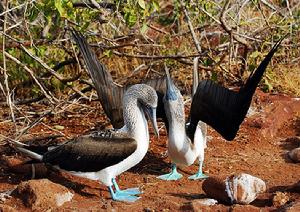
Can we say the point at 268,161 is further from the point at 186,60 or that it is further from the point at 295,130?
the point at 186,60

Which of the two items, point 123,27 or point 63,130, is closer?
point 63,130

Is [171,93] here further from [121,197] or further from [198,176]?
[121,197]

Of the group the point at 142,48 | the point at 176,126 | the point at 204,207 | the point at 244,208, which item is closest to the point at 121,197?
the point at 204,207

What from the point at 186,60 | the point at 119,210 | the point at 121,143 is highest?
the point at 186,60

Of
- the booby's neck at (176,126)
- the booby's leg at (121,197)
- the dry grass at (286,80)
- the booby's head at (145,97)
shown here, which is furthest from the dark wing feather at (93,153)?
the dry grass at (286,80)

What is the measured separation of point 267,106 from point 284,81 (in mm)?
753

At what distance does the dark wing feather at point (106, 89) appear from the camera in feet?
17.5

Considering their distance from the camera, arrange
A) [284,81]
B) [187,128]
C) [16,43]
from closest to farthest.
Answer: [187,128], [16,43], [284,81]

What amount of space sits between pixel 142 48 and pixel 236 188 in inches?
143

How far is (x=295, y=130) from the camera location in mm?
6570

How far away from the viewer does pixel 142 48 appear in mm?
7695

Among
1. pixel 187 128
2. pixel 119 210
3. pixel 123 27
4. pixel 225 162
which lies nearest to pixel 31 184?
pixel 119 210

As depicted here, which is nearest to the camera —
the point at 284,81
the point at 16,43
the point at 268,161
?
the point at 268,161

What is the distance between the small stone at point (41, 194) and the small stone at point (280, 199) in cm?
141
